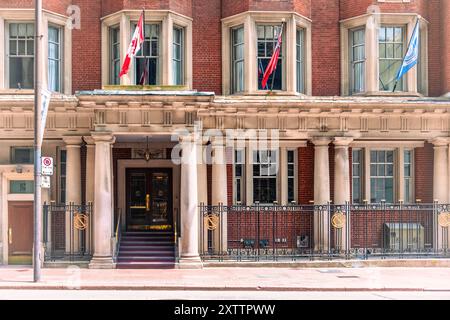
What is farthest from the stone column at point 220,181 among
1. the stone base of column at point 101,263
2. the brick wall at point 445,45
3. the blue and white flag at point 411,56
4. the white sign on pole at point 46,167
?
the brick wall at point 445,45

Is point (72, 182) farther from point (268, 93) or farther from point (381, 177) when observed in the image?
point (381, 177)

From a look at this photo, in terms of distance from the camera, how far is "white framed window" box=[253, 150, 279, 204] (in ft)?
73.5

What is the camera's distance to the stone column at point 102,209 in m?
19.4

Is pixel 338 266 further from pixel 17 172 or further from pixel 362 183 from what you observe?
pixel 17 172

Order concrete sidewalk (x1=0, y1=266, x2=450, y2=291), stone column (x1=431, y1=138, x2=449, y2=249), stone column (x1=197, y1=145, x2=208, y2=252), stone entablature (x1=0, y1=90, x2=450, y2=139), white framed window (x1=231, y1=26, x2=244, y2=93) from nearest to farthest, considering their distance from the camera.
Answer: concrete sidewalk (x1=0, y1=266, x2=450, y2=291) < stone entablature (x1=0, y1=90, x2=450, y2=139) < stone column (x1=197, y1=145, x2=208, y2=252) < stone column (x1=431, y1=138, x2=449, y2=249) < white framed window (x1=231, y1=26, x2=244, y2=93)

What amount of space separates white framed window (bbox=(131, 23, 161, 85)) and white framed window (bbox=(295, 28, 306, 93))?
4.90m

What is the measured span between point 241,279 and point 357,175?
293 inches

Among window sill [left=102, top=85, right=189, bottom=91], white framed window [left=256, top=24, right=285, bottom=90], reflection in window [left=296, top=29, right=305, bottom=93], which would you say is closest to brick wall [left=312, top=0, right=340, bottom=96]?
reflection in window [left=296, top=29, right=305, bottom=93]

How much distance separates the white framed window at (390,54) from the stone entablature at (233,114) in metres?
0.96

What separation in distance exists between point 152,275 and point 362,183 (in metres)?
8.85

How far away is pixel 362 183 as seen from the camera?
2277cm

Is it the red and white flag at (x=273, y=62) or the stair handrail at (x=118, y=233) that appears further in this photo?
the stair handrail at (x=118, y=233)

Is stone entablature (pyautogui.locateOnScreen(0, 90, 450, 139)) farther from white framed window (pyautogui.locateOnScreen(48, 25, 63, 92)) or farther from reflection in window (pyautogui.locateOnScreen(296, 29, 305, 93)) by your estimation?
white framed window (pyautogui.locateOnScreen(48, 25, 63, 92))

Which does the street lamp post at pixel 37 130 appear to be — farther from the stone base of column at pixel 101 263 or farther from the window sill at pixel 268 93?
the window sill at pixel 268 93
